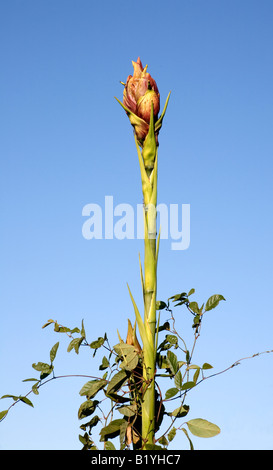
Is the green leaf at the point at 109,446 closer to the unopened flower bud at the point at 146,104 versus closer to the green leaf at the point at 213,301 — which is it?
the green leaf at the point at 213,301

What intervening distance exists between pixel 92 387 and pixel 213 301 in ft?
1.86

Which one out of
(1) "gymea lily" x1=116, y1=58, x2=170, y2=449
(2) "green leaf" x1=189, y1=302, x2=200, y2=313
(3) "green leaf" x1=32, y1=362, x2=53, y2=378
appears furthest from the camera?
(2) "green leaf" x1=189, y1=302, x2=200, y2=313

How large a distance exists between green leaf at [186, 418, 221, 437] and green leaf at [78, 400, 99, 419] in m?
0.39

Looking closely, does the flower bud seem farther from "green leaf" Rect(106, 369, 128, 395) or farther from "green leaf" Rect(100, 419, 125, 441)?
"green leaf" Rect(100, 419, 125, 441)

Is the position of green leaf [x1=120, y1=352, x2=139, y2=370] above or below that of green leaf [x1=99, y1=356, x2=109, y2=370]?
above

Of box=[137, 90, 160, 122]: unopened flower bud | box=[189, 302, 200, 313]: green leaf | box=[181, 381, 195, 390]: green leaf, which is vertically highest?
box=[137, 90, 160, 122]: unopened flower bud

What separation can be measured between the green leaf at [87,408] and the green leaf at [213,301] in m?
0.56

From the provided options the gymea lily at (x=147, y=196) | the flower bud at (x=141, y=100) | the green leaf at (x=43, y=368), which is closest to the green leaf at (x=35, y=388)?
the green leaf at (x=43, y=368)

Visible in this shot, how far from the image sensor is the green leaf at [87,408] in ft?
6.93

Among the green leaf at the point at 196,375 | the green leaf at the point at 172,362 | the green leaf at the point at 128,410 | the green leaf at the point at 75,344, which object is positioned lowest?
the green leaf at the point at 128,410

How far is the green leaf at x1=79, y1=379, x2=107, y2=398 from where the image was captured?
207cm

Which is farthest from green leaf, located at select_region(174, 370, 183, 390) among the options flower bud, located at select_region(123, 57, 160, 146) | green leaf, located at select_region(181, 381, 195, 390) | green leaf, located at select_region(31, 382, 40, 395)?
flower bud, located at select_region(123, 57, 160, 146)
